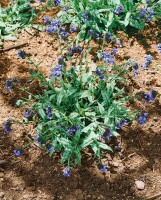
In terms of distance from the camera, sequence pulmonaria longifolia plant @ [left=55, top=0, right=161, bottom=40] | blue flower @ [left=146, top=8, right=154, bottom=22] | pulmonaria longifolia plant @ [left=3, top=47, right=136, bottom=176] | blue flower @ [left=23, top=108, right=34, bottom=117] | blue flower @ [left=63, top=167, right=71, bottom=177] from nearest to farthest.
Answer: blue flower @ [left=63, top=167, right=71, bottom=177] < pulmonaria longifolia plant @ [left=3, top=47, right=136, bottom=176] < blue flower @ [left=23, top=108, right=34, bottom=117] < blue flower @ [left=146, top=8, right=154, bottom=22] < pulmonaria longifolia plant @ [left=55, top=0, right=161, bottom=40]

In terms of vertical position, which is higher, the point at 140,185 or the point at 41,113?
the point at 41,113

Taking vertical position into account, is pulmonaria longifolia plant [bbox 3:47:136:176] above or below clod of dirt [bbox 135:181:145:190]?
above

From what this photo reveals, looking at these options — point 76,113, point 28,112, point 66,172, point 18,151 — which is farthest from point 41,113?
point 66,172

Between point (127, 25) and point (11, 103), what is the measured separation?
2.19m

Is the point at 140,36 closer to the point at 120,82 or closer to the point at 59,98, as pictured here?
the point at 120,82

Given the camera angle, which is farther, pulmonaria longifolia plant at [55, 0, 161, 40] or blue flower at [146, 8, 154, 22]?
pulmonaria longifolia plant at [55, 0, 161, 40]

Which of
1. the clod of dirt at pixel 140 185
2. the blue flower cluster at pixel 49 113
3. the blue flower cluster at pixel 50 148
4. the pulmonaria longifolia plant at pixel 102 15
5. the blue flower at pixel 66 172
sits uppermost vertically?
the pulmonaria longifolia plant at pixel 102 15

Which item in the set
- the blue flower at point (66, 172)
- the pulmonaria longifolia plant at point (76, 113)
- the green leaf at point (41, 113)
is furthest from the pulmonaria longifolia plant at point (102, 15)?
the blue flower at point (66, 172)

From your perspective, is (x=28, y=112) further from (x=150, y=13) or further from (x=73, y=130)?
(x=150, y=13)

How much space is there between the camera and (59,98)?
4.12 metres

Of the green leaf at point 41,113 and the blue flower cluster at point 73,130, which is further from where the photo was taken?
the green leaf at point 41,113

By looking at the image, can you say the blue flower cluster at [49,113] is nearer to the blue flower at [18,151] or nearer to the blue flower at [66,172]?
the blue flower at [18,151]

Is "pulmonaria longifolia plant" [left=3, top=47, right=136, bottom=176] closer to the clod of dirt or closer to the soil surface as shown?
Result: the soil surface

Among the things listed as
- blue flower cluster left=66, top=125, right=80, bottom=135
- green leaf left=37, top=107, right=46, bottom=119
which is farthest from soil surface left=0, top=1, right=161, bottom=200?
blue flower cluster left=66, top=125, right=80, bottom=135
